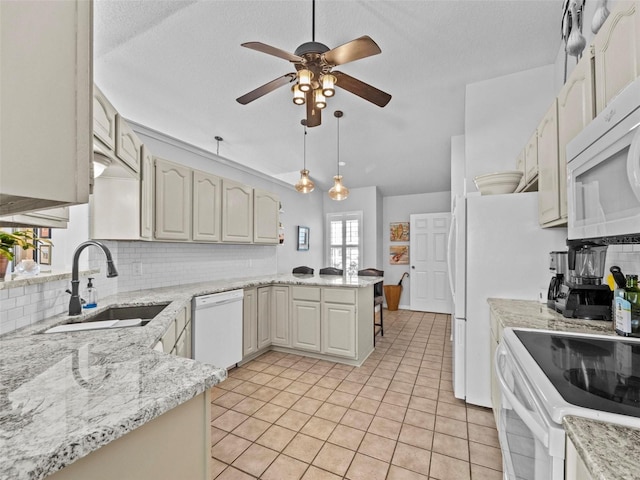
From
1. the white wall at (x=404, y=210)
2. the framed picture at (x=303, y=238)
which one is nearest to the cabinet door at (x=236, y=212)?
the framed picture at (x=303, y=238)

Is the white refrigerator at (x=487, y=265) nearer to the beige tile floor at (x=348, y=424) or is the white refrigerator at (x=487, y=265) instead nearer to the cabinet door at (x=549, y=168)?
the cabinet door at (x=549, y=168)

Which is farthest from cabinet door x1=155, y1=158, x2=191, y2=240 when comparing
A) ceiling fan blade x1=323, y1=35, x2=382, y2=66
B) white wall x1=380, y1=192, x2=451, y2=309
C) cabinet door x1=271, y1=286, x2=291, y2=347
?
white wall x1=380, y1=192, x2=451, y2=309

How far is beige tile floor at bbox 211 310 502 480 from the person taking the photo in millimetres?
1662

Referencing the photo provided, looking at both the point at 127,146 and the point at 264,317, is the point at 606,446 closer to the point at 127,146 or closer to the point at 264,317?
the point at 127,146

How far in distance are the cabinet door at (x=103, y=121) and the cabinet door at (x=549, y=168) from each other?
99.2 inches

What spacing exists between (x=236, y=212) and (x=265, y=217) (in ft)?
1.79

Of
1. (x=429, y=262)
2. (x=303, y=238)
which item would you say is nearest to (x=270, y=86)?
(x=303, y=238)

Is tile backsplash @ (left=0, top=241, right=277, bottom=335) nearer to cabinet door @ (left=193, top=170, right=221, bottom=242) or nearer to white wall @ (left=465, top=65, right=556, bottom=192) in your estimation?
cabinet door @ (left=193, top=170, right=221, bottom=242)

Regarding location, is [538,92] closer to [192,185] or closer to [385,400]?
[385,400]

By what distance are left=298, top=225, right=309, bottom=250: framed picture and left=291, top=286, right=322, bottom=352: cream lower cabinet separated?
2361mm

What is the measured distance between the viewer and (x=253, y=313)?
3.27 m

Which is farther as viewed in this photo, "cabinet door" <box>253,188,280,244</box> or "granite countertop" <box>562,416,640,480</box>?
"cabinet door" <box>253,188,280,244</box>

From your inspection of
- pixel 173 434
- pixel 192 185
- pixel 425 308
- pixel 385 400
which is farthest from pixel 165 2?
pixel 425 308

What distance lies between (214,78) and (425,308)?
5.26 metres
